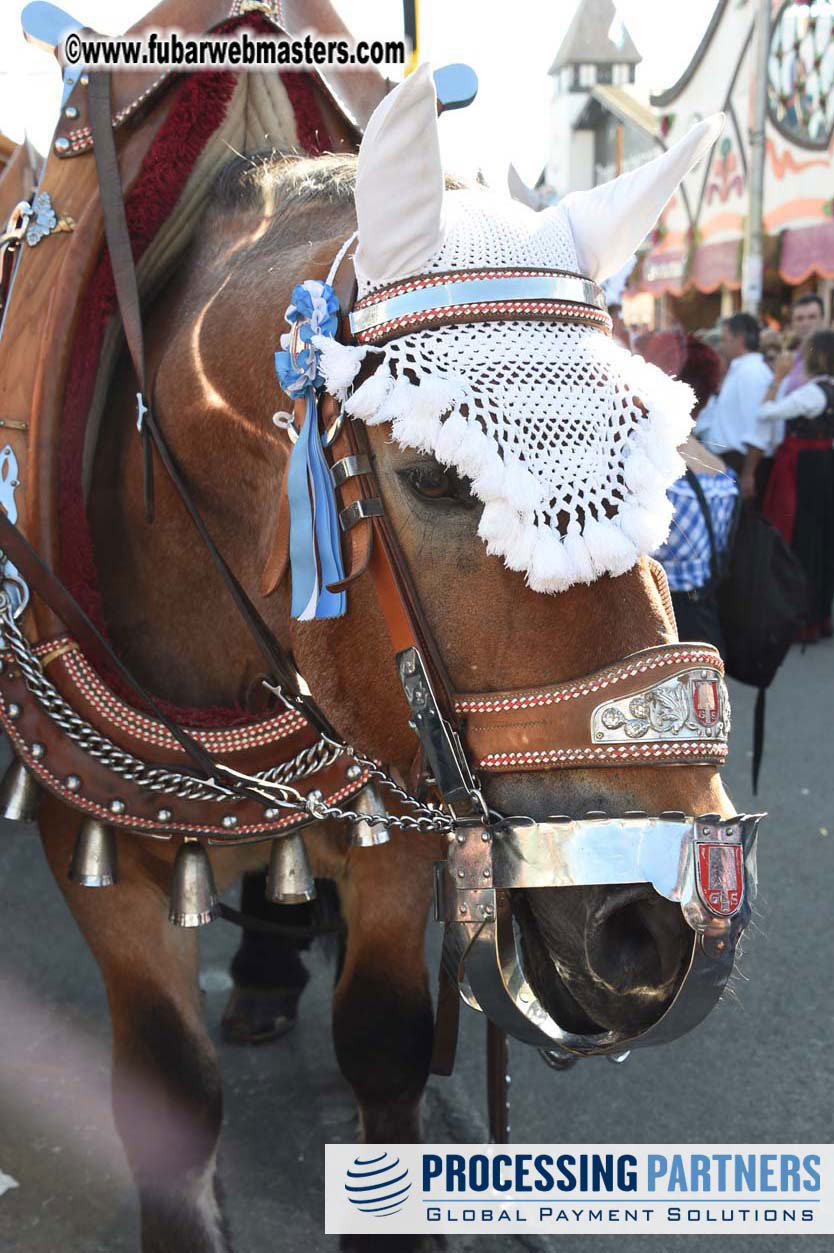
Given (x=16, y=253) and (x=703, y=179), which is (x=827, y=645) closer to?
(x=16, y=253)

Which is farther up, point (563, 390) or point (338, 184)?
point (338, 184)

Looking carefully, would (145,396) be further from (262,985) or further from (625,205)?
(262,985)

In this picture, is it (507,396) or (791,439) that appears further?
(791,439)

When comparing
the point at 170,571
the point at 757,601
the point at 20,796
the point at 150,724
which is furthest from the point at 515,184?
the point at 757,601

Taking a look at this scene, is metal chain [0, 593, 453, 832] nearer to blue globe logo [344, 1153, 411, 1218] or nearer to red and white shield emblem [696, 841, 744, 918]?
red and white shield emblem [696, 841, 744, 918]

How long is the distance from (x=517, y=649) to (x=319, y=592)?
0.27m

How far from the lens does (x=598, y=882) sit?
126 cm

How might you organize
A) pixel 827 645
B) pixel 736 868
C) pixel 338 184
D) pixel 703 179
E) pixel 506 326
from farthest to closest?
pixel 703 179 → pixel 827 645 → pixel 338 184 → pixel 506 326 → pixel 736 868

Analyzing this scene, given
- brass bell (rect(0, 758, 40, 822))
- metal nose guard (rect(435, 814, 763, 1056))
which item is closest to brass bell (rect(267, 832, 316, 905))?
brass bell (rect(0, 758, 40, 822))

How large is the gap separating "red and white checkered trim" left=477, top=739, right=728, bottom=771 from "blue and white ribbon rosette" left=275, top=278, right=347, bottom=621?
1.05ft

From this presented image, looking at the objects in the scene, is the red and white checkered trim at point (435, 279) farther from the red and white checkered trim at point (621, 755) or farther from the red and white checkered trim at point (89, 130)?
the red and white checkered trim at point (89, 130)

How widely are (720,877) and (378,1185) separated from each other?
1.22m

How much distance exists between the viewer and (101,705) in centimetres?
176

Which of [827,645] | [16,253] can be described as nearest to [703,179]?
[827,645]
